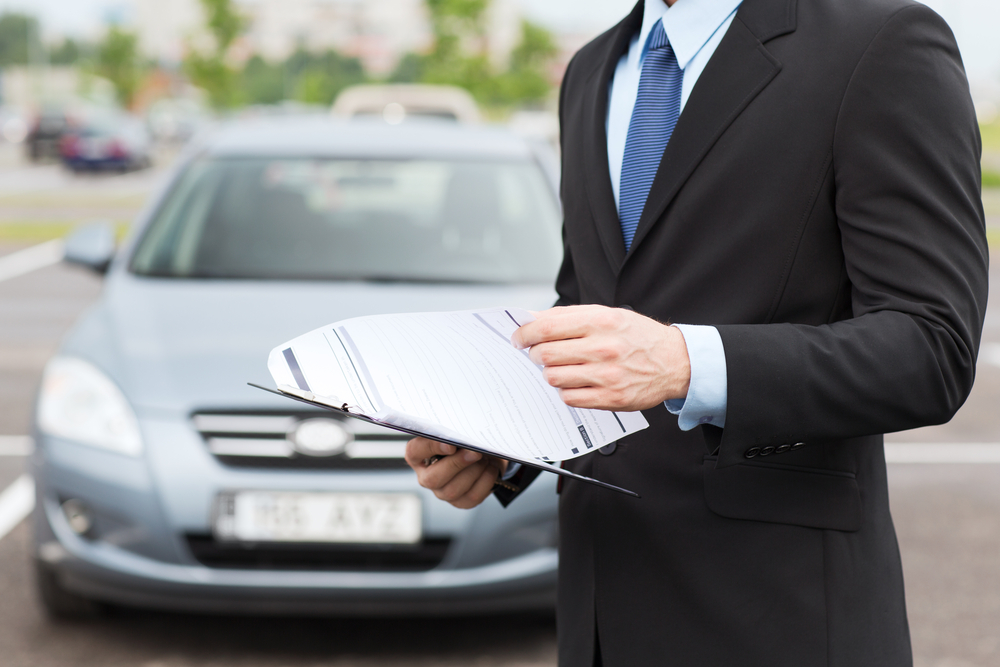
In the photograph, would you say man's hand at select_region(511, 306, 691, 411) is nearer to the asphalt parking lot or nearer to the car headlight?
the car headlight

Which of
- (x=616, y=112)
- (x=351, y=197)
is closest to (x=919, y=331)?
(x=616, y=112)

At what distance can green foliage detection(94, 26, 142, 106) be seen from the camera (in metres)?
53.8

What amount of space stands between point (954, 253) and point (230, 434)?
2099 millimetres

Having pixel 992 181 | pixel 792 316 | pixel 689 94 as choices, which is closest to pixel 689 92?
pixel 689 94

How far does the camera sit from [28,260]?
11656 millimetres

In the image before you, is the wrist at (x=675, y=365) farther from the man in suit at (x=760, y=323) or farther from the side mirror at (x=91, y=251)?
the side mirror at (x=91, y=251)

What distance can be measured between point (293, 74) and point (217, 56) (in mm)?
28017

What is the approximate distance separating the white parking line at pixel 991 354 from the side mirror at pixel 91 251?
562 centimetres

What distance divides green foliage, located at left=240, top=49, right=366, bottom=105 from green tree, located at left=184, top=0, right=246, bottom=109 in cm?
1368

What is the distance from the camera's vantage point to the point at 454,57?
88.1 feet

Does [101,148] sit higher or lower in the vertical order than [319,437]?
lower

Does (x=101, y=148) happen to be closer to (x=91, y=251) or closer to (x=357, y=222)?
(x=91, y=251)

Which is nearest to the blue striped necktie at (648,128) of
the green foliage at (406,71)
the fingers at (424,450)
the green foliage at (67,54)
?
the fingers at (424,450)

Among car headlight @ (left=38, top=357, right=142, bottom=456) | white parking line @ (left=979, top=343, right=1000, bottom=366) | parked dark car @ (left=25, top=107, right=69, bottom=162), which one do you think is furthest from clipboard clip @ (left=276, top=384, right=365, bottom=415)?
parked dark car @ (left=25, top=107, right=69, bottom=162)
